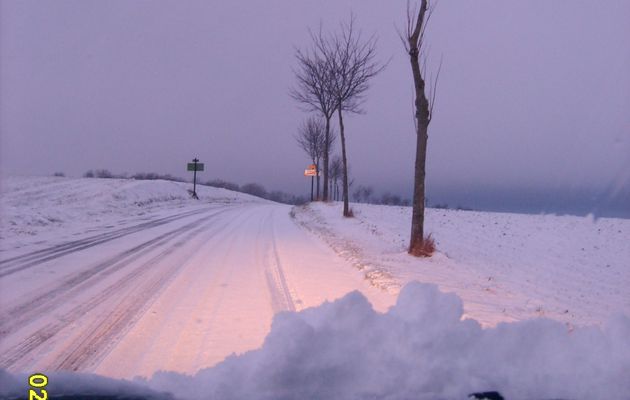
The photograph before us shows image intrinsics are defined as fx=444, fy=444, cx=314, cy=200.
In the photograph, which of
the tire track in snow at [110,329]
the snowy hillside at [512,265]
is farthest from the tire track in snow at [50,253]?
the snowy hillside at [512,265]

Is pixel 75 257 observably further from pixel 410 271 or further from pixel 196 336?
pixel 410 271

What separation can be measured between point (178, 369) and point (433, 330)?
2.19m

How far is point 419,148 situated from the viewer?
10883 mm

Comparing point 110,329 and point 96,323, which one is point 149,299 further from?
point 110,329

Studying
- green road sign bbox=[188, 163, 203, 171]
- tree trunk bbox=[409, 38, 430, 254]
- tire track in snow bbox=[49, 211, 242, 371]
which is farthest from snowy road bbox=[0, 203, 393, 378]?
green road sign bbox=[188, 163, 203, 171]

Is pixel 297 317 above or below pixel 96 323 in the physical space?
above

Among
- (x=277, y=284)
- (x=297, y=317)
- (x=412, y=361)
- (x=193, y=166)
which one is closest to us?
(x=412, y=361)

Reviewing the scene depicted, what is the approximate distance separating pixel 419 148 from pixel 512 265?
4211 millimetres

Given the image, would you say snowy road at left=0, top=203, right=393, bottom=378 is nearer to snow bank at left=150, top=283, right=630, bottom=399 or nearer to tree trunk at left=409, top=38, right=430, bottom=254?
snow bank at left=150, top=283, right=630, bottom=399

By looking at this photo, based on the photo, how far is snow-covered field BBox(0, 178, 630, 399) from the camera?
266 centimetres

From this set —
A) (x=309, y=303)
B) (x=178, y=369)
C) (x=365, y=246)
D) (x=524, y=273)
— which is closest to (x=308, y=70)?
(x=365, y=246)

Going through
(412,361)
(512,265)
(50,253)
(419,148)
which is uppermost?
(419,148)

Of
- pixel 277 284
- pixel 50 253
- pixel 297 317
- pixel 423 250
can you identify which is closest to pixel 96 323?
pixel 277 284

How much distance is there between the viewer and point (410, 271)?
335 inches
